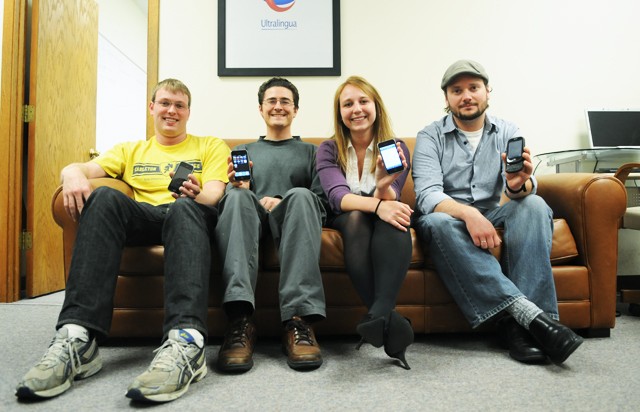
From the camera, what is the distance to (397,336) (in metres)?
1.05

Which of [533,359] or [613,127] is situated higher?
[613,127]

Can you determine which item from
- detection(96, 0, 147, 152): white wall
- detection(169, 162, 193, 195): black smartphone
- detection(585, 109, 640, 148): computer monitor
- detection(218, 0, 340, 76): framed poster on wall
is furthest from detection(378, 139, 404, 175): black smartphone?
detection(96, 0, 147, 152): white wall

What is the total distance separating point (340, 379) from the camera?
994 mm

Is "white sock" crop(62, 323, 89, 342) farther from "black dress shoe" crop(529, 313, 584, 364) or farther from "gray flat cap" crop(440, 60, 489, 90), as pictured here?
"gray flat cap" crop(440, 60, 489, 90)

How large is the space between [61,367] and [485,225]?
1149 millimetres

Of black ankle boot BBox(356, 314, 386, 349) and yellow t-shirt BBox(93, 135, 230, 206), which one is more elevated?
yellow t-shirt BBox(93, 135, 230, 206)

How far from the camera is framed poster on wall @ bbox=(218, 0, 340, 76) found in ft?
7.16

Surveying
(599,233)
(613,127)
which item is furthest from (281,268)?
(613,127)

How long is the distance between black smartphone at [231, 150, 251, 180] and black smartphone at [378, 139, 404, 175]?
16.6 inches

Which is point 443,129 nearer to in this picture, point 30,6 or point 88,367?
point 88,367

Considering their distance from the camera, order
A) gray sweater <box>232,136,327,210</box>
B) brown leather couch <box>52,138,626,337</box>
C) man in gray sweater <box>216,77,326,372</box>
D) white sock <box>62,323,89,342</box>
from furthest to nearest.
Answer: gray sweater <box>232,136,327,210</box> → brown leather couch <box>52,138,626,337</box> → man in gray sweater <box>216,77,326,372</box> → white sock <box>62,323,89,342</box>

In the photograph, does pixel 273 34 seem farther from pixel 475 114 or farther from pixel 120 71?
pixel 120 71

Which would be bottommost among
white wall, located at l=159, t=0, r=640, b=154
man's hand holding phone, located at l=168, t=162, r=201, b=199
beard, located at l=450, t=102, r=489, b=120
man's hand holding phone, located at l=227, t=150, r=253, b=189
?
man's hand holding phone, located at l=168, t=162, r=201, b=199

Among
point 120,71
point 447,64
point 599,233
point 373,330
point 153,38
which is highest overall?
point 120,71
